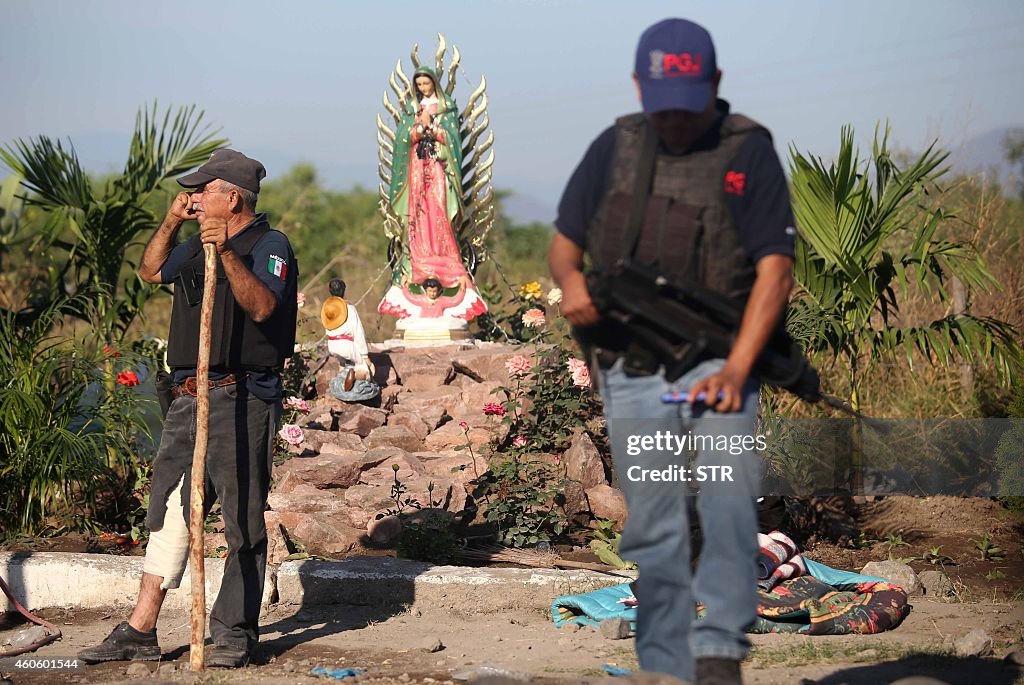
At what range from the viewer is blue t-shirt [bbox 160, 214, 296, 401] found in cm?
483

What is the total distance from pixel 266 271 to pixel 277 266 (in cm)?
5

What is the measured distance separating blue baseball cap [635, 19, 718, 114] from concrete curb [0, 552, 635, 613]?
321 centimetres

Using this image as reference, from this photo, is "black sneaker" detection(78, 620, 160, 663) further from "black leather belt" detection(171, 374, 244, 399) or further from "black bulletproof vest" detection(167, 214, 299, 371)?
"black bulletproof vest" detection(167, 214, 299, 371)

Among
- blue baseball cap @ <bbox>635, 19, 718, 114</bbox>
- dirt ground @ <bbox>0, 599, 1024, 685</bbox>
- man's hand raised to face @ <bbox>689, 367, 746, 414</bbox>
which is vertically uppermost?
blue baseball cap @ <bbox>635, 19, 718, 114</bbox>

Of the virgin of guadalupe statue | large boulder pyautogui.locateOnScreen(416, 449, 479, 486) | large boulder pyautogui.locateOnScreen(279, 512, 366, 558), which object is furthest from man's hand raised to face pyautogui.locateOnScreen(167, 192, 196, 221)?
the virgin of guadalupe statue

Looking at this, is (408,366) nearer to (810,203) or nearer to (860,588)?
(810,203)

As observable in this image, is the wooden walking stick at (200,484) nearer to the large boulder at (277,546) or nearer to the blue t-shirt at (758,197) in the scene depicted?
the large boulder at (277,546)

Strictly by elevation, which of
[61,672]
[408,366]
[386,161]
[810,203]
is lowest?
[61,672]

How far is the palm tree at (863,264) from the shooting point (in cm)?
729

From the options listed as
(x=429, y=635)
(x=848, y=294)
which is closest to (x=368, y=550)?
(x=429, y=635)

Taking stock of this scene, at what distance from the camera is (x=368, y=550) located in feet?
22.6

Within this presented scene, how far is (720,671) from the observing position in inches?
127

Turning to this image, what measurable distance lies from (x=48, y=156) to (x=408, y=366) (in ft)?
11.0

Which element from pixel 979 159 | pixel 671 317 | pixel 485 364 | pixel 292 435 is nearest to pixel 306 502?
pixel 292 435
